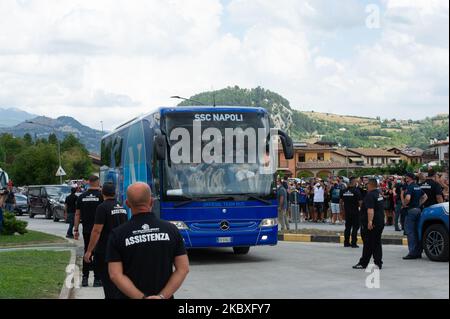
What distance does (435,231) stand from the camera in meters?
15.1

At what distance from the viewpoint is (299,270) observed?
1455 cm

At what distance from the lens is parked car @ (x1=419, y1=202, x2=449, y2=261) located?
14.9 meters

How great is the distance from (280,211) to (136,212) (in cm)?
1991

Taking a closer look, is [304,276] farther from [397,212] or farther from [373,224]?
[397,212]

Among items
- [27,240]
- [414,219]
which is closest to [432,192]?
[414,219]

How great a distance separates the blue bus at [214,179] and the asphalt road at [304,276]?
757 mm

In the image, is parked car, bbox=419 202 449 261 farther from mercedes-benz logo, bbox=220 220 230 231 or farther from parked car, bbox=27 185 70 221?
parked car, bbox=27 185 70 221

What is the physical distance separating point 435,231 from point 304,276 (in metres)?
3.24

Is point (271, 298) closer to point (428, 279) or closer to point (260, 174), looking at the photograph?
point (428, 279)

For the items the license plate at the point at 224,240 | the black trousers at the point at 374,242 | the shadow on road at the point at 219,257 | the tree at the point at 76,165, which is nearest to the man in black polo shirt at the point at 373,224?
the black trousers at the point at 374,242

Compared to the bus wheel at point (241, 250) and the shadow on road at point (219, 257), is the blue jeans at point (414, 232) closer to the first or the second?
the shadow on road at point (219, 257)

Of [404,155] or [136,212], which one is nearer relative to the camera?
[136,212]

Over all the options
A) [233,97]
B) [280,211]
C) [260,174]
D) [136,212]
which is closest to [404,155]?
[233,97]

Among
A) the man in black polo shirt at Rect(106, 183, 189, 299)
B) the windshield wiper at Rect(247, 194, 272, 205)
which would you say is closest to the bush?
the windshield wiper at Rect(247, 194, 272, 205)
